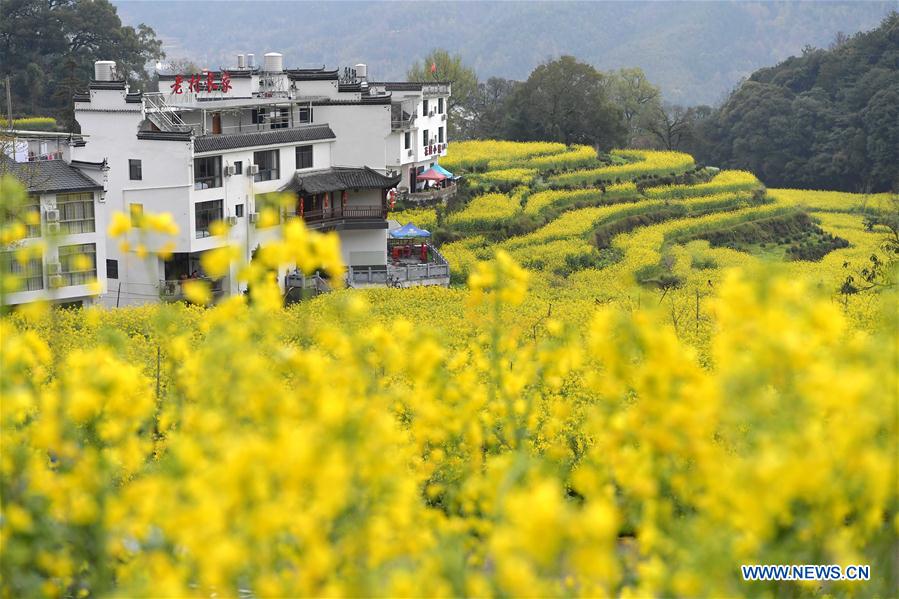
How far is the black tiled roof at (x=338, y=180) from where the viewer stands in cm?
4012

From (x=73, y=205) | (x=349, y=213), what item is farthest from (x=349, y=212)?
(x=73, y=205)

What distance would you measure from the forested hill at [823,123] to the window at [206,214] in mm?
50934

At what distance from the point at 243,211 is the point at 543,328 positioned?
643 inches

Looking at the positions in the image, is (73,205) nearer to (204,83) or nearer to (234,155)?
(234,155)

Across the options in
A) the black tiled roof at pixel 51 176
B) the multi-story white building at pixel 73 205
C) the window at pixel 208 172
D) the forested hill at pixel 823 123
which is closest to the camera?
the black tiled roof at pixel 51 176

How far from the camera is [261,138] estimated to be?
38594 mm

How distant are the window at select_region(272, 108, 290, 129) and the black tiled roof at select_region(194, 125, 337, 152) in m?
1.13

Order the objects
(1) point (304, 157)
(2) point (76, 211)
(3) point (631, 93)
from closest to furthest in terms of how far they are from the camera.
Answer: (2) point (76, 211) → (1) point (304, 157) → (3) point (631, 93)

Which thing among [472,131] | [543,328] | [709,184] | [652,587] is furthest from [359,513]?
[472,131]

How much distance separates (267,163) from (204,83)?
474 cm

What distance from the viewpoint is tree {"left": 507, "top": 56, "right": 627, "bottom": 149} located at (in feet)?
241

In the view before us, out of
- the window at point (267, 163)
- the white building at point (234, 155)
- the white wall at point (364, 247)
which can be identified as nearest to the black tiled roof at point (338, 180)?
the white building at point (234, 155)

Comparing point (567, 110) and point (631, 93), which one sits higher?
point (631, 93)

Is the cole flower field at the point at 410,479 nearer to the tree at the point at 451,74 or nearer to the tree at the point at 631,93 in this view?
the tree at the point at 451,74
